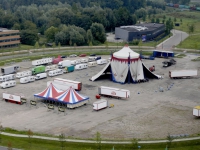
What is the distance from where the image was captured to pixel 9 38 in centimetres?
Answer: 10388

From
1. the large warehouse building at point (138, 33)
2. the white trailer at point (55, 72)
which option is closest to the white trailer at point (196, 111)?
the white trailer at point (55, 72)

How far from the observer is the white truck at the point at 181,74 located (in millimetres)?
71625

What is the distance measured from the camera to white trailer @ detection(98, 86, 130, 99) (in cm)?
5975

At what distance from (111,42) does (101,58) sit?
2642cm

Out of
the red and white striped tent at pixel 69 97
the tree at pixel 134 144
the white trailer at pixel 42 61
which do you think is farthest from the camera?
the white trailer at pixel 42 61

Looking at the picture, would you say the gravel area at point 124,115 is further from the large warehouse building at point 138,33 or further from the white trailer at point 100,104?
the large warehouse building at point 138,33

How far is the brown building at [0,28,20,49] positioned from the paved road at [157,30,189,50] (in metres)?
37.6

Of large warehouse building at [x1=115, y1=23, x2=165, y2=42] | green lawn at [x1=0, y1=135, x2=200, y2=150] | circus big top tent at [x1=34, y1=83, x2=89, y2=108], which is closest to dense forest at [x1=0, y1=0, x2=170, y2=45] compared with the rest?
large warehouse building at [x1=115, y1=23, x2=165, y2=42]

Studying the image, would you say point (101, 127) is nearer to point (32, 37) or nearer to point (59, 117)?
point (59, 117)

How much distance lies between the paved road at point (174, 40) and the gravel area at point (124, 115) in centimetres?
3846

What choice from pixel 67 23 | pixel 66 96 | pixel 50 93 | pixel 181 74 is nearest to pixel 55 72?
pixel 50 93

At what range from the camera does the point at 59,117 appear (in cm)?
5247

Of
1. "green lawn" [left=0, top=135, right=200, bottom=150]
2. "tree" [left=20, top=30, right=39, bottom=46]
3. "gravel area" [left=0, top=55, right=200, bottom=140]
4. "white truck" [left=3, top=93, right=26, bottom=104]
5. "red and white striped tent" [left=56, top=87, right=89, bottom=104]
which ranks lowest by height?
"gravel area" [left=0, top=55, right=200, bottom=140]

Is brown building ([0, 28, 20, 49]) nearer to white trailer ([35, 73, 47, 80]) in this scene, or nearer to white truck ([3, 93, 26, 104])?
white trailer ([35, 73, 47, 80])
